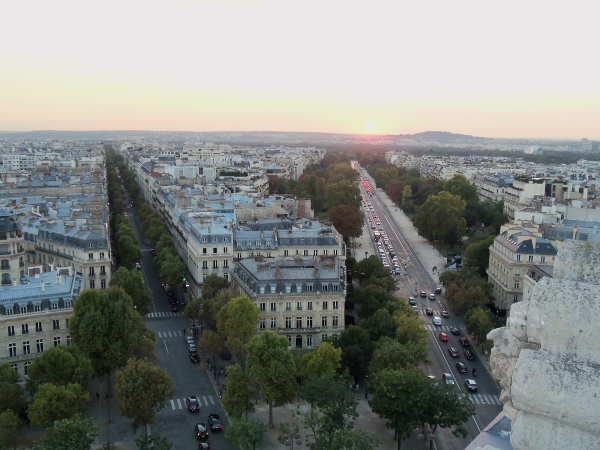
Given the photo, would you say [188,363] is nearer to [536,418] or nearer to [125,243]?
[125,243]

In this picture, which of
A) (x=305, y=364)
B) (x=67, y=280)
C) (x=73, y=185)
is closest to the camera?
(x=305, y=364)

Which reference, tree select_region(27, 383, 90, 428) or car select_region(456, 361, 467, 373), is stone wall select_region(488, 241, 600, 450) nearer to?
tree select_region(27, 383, 90, 428)

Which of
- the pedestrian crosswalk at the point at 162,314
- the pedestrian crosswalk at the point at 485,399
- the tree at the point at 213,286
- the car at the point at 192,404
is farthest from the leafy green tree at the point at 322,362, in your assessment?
the pedestrian crosswalk at the point at 162,314

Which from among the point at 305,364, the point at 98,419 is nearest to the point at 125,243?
the point at 98,419

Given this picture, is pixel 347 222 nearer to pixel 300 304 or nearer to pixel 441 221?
pixel 441 221

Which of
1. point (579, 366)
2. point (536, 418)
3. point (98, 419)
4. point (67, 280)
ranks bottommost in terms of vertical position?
point (98, 419)

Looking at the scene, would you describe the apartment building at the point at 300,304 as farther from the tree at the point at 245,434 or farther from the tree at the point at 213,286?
the tree at the point at 245,434
